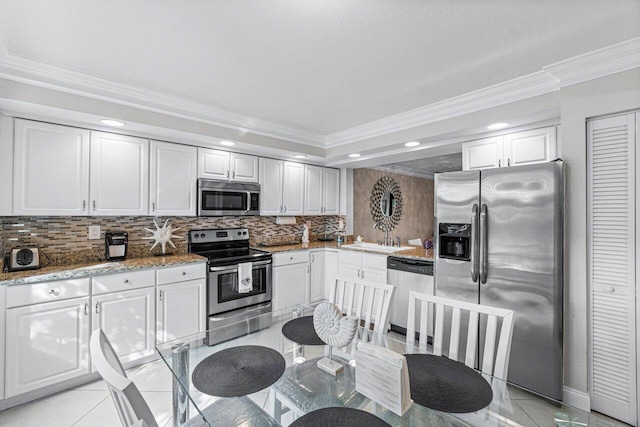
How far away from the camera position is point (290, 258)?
12.9 feet

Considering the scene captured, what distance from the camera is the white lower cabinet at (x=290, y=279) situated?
3.78m

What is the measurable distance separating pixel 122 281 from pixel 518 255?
3245 mm

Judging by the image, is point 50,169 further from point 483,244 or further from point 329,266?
point 483,244

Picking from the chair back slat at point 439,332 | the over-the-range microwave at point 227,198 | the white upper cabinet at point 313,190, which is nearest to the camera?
the chair back slat at point 439,332

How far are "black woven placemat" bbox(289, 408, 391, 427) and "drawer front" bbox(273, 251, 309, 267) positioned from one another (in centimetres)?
272

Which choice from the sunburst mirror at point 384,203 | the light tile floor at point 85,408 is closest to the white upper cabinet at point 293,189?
the sunburst mirror at point 384,203

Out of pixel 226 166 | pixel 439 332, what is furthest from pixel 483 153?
pixel 226 166

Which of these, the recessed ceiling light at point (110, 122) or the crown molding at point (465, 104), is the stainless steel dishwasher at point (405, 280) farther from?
the recessed ceiling light at point (110, 122)

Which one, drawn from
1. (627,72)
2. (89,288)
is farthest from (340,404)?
(627,72)

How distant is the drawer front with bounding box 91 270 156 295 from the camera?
8.12 ft

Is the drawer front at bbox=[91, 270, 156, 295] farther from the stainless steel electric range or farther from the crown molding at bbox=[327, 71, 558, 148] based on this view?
the crown molding at bbox=[327, 71, 558, 148]

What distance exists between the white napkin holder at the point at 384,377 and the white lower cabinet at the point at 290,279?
2.64 metres

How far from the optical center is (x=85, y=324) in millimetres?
2422

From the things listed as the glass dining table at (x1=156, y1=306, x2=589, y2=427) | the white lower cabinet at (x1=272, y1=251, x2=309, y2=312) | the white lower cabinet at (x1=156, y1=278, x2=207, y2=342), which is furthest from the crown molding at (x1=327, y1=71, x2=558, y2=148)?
the white lower cabinet at (x1=156, y1=278, x2=207, y2=342)
